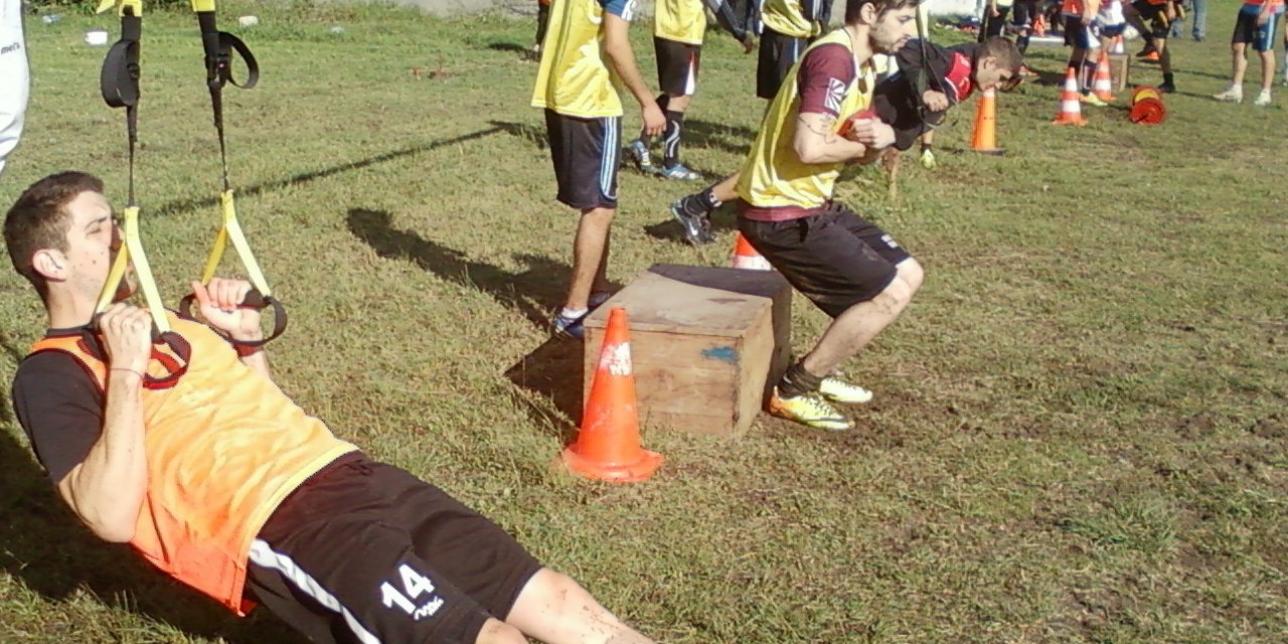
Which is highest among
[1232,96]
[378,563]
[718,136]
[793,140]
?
[793,140]

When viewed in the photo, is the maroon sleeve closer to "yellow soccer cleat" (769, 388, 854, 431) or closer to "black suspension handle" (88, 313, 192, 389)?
"yellow soccer cleat" (769, 388, 854, 431)

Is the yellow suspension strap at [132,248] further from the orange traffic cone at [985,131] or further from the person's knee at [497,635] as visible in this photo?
the orange traffic cone at [985,131]

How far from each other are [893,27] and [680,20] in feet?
16.7

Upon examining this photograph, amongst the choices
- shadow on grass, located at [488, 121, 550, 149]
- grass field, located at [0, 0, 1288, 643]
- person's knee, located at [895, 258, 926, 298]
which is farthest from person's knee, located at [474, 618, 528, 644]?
shadow on grass, located at [488, 121, 550, 149]

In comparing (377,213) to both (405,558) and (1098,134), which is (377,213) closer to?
(405,558)

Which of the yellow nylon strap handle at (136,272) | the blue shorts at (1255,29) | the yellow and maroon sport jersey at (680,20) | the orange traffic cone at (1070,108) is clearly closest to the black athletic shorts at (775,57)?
the yellow and maroon sport jersey at (680,20)

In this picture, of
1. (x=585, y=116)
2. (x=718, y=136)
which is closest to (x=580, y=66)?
(x=585, y=116)

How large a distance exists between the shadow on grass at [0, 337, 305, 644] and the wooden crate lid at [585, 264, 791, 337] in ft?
6.30

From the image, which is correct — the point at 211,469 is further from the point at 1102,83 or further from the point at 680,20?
the point at 1102,83

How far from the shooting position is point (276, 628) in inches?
148

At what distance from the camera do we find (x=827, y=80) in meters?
5.00

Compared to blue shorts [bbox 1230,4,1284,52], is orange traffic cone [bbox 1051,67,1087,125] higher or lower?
lower

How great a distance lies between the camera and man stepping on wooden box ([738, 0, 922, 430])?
5.03 m

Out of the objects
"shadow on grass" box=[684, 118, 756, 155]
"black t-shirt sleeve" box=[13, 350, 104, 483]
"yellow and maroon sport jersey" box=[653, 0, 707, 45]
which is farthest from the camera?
"shadow on grass" box=[684, 118, 756, 155]
